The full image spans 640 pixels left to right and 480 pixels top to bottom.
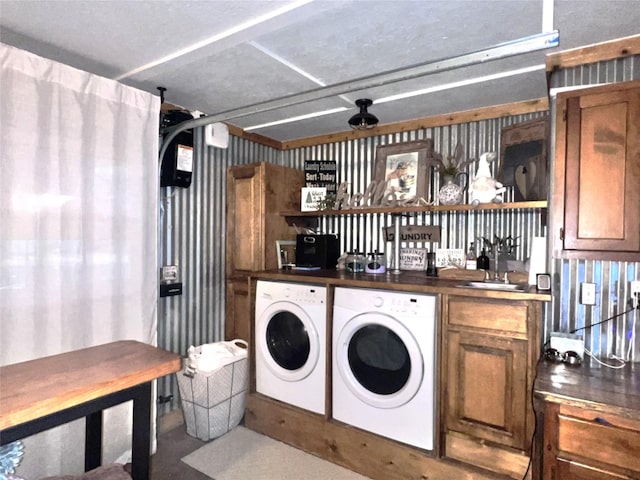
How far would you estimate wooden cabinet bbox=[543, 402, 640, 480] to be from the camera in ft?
4.47

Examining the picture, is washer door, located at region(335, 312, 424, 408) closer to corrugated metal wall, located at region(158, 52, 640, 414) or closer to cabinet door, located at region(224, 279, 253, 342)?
corrugated metal wall, located at region(158, 52, 640, 414)

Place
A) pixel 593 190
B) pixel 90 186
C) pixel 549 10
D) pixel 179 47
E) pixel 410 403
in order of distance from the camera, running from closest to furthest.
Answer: pixel 549 10 → pixel 593 190 → pixel 179 47 → pixel 90 186 → pixel 410 403

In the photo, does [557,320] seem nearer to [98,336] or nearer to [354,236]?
[354,236]

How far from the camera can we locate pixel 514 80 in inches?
85.4

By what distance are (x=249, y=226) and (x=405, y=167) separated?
135 centimetres

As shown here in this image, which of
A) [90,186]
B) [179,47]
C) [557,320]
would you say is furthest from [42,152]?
[557,320]

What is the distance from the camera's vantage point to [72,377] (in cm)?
108

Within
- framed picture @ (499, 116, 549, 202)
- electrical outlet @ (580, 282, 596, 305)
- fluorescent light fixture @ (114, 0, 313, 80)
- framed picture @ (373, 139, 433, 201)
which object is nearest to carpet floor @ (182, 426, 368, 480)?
electrical outlet @ (580, 282, 596, 305)

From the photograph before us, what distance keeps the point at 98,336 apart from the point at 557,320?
250cm

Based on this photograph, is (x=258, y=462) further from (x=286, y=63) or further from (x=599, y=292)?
(x=286, y=63)

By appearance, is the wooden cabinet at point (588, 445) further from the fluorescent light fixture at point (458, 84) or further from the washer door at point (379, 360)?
the fluorescent light fixture at point (458, 84)

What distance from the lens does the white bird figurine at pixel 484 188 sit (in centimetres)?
239

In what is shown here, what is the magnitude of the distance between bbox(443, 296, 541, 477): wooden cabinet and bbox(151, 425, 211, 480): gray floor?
1535 millimetres

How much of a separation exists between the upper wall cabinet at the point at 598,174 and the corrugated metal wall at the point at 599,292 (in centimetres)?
22
